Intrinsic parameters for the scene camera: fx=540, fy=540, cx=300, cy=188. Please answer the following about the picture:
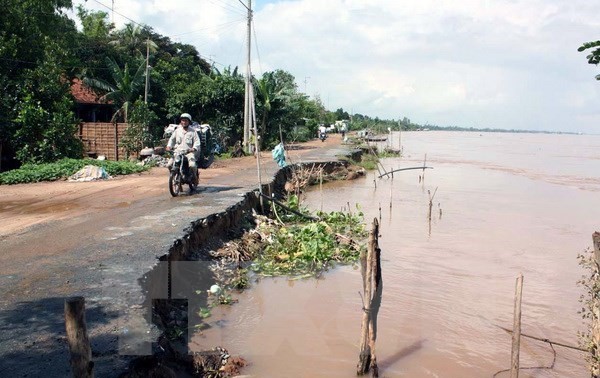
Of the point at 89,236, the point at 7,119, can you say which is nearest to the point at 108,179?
the point at 7,119

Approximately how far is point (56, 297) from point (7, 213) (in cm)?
616

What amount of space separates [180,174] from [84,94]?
60.8 feet

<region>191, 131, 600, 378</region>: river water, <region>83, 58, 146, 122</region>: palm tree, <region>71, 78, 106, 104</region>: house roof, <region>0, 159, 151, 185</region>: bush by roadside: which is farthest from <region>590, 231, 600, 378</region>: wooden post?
<region>71, 78, 106, 104</region>: house roof

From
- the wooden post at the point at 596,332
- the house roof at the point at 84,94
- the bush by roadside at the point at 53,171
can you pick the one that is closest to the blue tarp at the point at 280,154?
the bush by roadside at the point at 53,171

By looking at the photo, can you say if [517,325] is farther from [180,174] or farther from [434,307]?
[180,174]

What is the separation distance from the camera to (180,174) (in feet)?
35.2

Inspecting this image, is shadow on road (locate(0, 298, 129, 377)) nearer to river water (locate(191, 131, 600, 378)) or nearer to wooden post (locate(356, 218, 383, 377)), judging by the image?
river water (locate(191, 131, 600, 378))

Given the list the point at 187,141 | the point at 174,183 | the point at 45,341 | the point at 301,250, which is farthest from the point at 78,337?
the point at 174,183

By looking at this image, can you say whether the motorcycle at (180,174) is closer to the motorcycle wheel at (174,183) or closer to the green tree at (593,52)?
the motorcycle wheel at (174,183)

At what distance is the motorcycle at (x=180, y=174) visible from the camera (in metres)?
10.5

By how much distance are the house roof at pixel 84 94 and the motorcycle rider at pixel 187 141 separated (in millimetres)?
17055

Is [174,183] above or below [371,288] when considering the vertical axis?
above

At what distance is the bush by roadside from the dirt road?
5.27 ft

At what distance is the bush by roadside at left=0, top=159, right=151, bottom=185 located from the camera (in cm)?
1483
